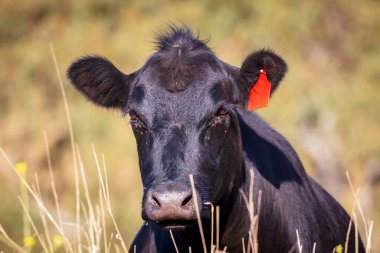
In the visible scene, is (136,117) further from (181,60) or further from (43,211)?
(43,211)

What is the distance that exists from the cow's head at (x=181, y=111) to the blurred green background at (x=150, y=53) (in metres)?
13.8

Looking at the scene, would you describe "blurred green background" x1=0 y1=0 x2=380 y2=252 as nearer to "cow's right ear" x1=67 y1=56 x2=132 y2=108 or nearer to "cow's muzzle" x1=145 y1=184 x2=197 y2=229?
"cow's right ear" x1=67 y1=56 x2=132 y2=108

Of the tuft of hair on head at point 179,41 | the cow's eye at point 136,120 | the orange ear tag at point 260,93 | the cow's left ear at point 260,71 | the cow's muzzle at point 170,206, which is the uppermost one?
the tuft of hair on head at point 179,41

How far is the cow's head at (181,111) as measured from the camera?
5645 millimetres

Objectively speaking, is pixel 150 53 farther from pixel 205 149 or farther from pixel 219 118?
pixel 205 149

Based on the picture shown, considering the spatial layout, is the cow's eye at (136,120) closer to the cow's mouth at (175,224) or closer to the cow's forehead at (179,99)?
the cow's forehead at (179,99)

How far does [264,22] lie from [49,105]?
5806 millimetres

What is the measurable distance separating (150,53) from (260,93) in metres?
14.5

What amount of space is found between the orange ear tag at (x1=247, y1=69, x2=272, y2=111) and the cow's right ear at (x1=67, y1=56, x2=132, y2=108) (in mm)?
872

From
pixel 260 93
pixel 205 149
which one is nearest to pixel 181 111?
pixel 205 149

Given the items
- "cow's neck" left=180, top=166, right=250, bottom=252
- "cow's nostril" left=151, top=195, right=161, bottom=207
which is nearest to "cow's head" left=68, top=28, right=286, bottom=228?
"cow's nostril" left=151, top=195, right=161, bottom=207

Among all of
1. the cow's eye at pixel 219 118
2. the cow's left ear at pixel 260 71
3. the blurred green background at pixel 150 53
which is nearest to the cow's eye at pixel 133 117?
the cow's eye at pixel 219 118

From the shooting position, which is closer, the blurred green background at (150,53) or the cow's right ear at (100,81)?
the cow's right ear at (100,81)

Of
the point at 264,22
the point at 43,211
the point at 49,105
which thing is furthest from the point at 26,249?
the point at 49,105
